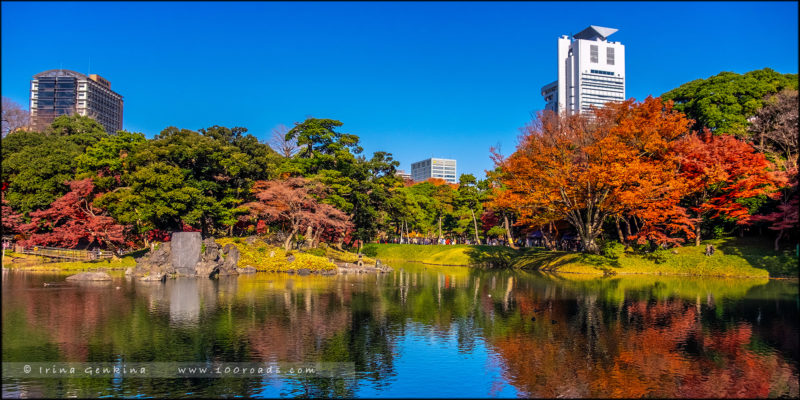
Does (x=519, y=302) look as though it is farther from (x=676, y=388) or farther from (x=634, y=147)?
(x=634, y=147)

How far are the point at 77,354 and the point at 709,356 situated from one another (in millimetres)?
17021

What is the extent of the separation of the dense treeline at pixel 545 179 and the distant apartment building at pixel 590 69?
113 metres

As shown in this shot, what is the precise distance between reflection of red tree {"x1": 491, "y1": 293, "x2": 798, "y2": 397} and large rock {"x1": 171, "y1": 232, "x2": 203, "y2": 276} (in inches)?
992

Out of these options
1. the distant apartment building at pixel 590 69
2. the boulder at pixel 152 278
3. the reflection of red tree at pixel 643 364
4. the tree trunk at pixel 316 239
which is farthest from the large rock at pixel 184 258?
the distant apartment building at pixel 590 69

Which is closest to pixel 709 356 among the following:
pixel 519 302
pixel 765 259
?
pixel 519 302

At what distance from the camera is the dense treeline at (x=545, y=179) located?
36.6m

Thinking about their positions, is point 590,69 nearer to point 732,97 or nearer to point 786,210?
point 732,97

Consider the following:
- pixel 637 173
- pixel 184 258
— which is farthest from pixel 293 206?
pixel 637 173

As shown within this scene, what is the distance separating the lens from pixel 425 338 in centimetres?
1658

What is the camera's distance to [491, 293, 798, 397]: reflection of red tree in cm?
1173

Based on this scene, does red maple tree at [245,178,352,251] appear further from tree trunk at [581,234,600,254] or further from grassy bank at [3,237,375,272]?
tree trunk at [581,234,600,254]

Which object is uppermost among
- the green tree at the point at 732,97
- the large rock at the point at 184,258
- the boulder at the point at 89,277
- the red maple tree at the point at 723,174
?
the green tree at the point at 732,97

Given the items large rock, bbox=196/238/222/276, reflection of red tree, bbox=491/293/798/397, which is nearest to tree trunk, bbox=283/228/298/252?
large rock, bbox=196/238/222/276

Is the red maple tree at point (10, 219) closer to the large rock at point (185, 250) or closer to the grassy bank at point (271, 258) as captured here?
the large rock at point (185, 250)
